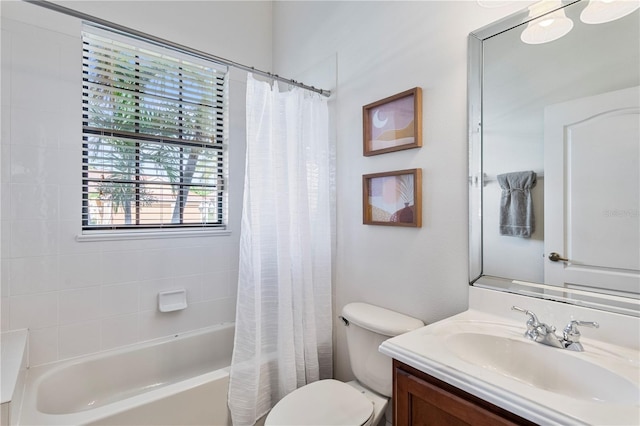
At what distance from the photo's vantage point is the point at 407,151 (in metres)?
1.52

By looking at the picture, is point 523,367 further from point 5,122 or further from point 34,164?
point 5,122

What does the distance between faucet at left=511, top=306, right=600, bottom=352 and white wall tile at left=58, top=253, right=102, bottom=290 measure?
2.12 meters

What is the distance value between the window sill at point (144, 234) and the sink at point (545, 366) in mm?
1701

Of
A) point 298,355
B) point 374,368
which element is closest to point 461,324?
point 374,368

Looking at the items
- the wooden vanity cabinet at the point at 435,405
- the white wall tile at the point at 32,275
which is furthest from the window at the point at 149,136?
the wooden vanity cabinet at the point at 435,405

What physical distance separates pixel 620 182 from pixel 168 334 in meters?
2.36

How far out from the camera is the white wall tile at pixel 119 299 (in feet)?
6.08

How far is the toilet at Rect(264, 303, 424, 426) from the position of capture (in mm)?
1268

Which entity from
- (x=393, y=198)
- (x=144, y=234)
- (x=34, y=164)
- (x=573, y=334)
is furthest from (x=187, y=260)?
(x=573, y=334)

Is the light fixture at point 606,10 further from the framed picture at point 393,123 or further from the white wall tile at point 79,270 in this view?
the white wall tile at point 79,270

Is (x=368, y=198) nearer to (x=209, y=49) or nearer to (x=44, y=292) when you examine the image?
(x=209, y=49)

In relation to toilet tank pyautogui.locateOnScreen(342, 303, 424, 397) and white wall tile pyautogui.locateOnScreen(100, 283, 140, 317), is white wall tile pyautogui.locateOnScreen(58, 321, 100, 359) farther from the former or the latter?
toilet tank pyautogui.locateOnScreen(342, 303, 424, 397)

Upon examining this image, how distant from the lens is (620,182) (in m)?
0.95

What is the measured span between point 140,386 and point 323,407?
1.26 metres
